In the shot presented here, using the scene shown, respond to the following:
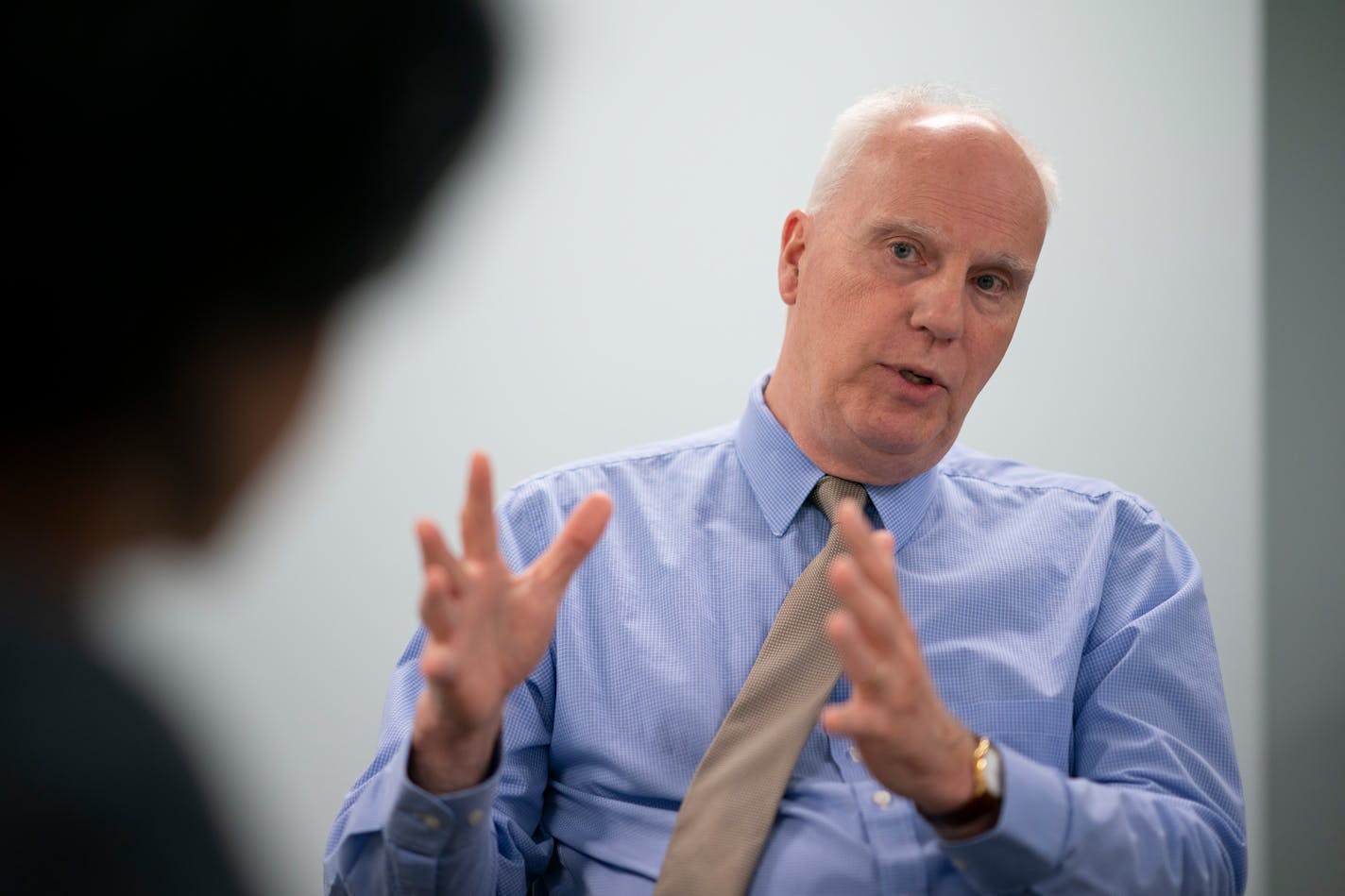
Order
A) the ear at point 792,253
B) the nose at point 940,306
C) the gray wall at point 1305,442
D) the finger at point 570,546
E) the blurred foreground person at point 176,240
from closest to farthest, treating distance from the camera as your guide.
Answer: the blurred foreground person at point 176,240 → the finger at point 570,546 → the nose at point 940,306 → the ear at point 792,253 → the gray wall at point 1305,442

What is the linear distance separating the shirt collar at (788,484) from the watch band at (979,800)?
1.47 ft

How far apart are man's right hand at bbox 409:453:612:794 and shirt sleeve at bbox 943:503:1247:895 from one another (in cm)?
47

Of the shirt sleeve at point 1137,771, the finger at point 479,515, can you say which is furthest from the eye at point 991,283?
the finger at point 479,515

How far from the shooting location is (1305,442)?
232 cm

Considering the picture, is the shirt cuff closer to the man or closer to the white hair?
the man

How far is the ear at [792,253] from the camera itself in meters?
1.76

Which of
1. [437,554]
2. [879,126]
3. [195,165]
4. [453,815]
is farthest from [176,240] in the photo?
[879,126]

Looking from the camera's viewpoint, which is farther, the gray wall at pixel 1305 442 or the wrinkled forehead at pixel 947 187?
the gray wall at pixel 1305 442

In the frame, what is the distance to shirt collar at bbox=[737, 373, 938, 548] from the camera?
162 cm

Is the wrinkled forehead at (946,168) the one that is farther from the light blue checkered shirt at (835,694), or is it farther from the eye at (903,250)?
the light blue checkered shirt at (835,694)

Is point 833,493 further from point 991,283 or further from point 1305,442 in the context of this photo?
point 1305,442

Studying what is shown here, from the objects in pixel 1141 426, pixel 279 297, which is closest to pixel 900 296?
pixel 1141 426

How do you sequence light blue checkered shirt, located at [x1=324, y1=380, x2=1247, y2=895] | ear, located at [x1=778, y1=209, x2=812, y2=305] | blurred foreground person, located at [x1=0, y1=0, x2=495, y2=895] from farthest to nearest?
ear, located at [x1=778, y1=209, x2=812, y2=305], light blue checkered shirt, located at [x1=324, y1=380, x2=1247, y2=895], blurred foreground person, located at [x1=0, y1=0, x2=495, y2=895]

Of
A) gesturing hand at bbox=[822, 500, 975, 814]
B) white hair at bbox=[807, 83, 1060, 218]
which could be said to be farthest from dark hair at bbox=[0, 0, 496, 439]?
white hair at bbox=[807, 83, 1060, 218]
